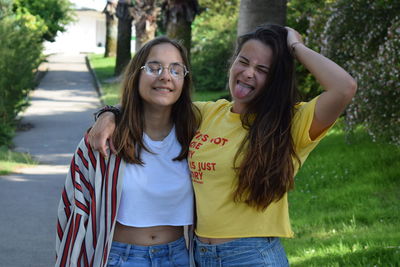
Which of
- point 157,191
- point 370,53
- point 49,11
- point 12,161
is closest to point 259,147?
point 157,191

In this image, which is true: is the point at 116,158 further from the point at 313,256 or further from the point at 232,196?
the point at 313,256

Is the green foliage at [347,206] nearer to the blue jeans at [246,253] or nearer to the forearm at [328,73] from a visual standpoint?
the blue jeans at [246,253]

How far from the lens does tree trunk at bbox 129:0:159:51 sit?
2470 centimetres

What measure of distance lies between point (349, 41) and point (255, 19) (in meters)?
1.30

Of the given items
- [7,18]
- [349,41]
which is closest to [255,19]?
[349,41]

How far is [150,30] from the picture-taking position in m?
24.9

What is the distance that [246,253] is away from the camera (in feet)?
10.5

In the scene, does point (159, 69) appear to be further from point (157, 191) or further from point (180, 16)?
point (180, 16)

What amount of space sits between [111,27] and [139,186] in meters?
36.3

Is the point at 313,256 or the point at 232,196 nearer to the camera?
the point at 232,196

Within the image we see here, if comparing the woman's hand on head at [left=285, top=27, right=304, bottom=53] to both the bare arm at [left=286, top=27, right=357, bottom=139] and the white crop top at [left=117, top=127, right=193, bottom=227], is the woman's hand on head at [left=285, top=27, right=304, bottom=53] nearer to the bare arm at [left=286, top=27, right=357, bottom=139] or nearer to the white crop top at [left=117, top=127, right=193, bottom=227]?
the bare arm at [left=286, top=27, right=357, bottom=139]

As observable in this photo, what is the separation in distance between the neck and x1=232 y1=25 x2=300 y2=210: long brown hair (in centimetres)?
48

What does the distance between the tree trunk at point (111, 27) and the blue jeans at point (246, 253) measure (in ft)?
107

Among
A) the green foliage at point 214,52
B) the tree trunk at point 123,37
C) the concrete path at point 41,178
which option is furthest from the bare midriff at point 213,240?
the tree trunk at point 123,37
